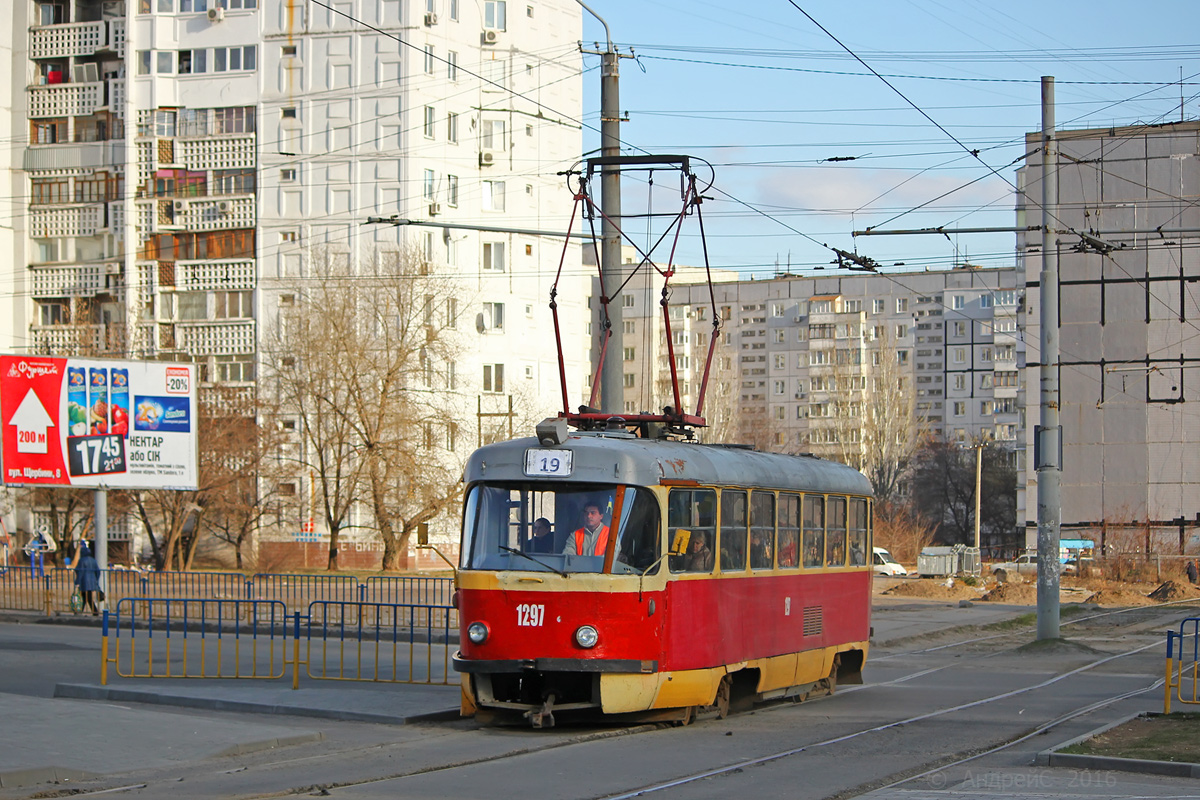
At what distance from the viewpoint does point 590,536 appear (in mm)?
12961

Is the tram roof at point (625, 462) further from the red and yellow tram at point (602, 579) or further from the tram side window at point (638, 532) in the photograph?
the tram side window at point (638, 532)

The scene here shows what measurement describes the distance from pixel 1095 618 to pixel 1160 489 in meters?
30.0

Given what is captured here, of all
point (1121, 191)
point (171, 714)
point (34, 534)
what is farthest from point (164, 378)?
point (1121, 191)

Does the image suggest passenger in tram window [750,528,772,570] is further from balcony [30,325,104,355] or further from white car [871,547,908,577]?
white car [871,547,908,577]

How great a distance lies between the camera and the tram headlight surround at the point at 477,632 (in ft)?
42.4

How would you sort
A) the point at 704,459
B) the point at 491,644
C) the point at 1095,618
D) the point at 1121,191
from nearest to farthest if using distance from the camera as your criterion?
the point at 491,644
the point at 704,459
the point at 1095,618
the point at 1121,191

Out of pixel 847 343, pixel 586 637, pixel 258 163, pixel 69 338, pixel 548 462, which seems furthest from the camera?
pixel 847 343

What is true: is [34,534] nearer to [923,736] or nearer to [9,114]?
[9,114]

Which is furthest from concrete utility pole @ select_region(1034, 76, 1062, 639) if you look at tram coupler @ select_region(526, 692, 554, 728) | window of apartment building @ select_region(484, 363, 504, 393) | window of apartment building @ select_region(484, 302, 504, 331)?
window of apartment building @ select_region(484, 302, 504, 331)

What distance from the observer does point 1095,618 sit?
33.6 meters

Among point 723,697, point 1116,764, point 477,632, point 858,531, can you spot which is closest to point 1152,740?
point 1116,764

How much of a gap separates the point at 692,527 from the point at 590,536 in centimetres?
120

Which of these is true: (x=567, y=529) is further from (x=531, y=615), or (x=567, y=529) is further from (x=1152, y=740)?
(x=1152, y=740)

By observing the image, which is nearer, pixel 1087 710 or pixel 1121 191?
pixel 1087 710
